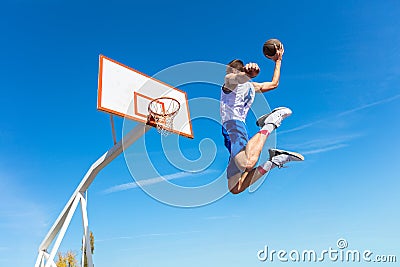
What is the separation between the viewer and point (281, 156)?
467cm

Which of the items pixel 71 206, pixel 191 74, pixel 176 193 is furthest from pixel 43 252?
pixel 191 74

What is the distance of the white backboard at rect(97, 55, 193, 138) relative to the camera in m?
8.27

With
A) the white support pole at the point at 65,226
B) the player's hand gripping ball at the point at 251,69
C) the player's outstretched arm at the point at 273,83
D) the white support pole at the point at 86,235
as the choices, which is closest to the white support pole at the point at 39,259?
the white support pole at the point at 65,226

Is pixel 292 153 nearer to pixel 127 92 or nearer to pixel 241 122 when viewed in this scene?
pixel 241 122

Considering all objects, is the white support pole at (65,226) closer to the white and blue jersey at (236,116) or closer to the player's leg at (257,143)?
the white and blue jersey at (236,116)

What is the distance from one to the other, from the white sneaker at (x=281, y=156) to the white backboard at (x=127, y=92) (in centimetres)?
438

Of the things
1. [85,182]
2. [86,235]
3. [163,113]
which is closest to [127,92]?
[163,113]

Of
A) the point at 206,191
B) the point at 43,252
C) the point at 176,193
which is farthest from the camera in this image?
the point at 43,252

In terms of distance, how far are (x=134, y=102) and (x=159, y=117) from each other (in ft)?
2.39

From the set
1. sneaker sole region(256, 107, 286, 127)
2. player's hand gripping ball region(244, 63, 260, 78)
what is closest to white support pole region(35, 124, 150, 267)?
sneaker sole region(256, 107, 286, 127)

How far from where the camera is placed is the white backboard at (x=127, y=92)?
8266mm

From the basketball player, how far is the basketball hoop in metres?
4.06

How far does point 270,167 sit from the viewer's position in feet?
15.2

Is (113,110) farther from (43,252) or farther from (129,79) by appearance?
(43,252)
